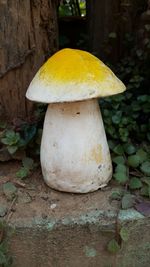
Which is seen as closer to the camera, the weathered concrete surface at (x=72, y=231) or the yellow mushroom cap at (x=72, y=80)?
the yellow mushroom cap at (x=72, y=80)

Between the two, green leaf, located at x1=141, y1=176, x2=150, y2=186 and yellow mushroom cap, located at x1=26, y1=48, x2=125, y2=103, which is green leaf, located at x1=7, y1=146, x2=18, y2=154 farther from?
green leaf, located at x1=141, y1=176, x2=150, y2=186

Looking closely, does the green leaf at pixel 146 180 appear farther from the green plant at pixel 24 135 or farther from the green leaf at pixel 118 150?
the green plant at pixel 24 135

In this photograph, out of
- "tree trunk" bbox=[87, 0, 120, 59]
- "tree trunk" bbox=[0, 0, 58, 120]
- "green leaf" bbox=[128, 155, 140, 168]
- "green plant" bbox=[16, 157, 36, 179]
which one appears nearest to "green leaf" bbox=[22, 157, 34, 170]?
"green plant" bbox=[16, 157, 36, 179]

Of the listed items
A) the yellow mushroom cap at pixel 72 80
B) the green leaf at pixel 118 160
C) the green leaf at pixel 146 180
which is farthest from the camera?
the green leaf at pixel 118 160

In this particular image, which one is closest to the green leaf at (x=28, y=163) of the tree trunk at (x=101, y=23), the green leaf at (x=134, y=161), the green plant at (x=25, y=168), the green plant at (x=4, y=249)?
the green plant at (x=25, y=168)

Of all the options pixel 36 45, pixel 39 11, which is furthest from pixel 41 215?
pixel 39 11

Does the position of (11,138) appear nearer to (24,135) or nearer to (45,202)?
(24,135)
